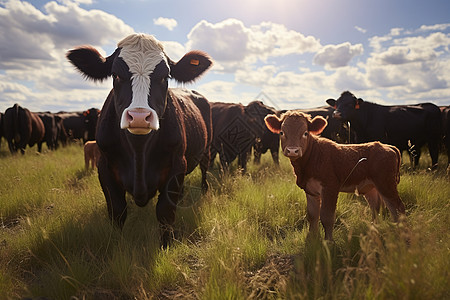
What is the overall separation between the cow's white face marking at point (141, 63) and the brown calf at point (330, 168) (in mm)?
1515

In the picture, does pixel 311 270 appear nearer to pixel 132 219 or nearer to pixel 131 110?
pixel 131 110

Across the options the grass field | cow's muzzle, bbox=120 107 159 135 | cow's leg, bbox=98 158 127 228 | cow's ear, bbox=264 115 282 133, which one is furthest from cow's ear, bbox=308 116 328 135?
cow's leg, bbox=98 158 127 228

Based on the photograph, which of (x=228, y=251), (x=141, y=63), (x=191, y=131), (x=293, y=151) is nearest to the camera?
(x=228, y=251)

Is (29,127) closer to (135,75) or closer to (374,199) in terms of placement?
(135,75)

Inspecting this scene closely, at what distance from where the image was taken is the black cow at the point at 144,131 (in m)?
3.34

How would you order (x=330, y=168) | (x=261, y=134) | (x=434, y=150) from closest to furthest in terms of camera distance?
(x=330, y=168) < (x=434, y=150) < (x=261, y=134)

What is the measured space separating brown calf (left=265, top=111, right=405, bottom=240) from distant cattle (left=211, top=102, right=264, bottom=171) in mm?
5677

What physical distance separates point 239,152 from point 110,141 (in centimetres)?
602

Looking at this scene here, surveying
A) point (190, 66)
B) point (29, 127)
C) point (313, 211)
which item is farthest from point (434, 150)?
point (29, 127)

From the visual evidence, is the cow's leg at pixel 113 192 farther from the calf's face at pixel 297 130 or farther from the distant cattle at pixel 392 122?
the distant cattle at pixel 392 122

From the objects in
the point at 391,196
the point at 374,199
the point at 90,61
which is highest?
the point at 90,61

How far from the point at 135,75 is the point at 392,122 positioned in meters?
8.02

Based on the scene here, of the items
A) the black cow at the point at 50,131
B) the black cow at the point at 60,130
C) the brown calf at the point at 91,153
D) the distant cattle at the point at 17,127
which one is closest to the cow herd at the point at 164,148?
the brown calf at the point at 91,153

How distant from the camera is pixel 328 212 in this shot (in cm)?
342
